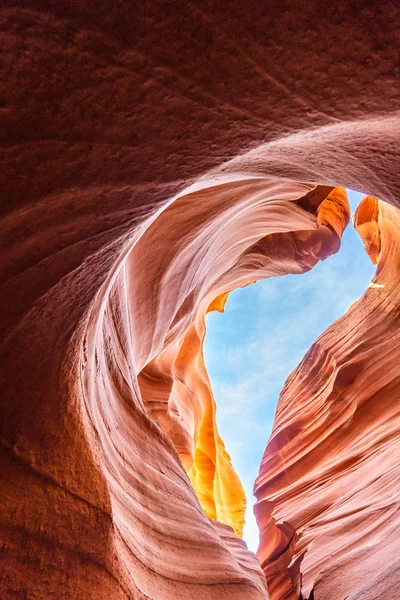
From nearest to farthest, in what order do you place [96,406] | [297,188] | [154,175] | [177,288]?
[154,175] < [96,406] < [177,288] < [297,188]

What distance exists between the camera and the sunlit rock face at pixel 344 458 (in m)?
4.81

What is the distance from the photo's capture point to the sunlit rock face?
15.8 feet

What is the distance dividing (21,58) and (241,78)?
0.83m

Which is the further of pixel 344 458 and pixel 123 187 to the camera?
pixel 344 458

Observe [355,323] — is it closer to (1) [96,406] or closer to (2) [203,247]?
(2) [203,247]

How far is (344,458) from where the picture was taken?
797 cm

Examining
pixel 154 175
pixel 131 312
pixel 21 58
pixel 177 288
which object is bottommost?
pixel 154 175

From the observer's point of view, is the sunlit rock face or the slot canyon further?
the sunlit rock face

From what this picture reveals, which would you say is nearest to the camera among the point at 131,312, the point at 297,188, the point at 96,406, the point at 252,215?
the point at 96,406

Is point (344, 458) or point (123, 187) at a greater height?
point (123, 187)

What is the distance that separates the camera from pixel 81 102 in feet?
5.49

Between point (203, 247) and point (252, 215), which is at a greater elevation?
point (252, 215)

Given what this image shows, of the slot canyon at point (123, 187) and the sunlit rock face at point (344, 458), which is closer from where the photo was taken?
the slot canyon at point (123, 187)

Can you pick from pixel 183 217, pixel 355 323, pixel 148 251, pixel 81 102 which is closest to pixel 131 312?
pixel 148 251
